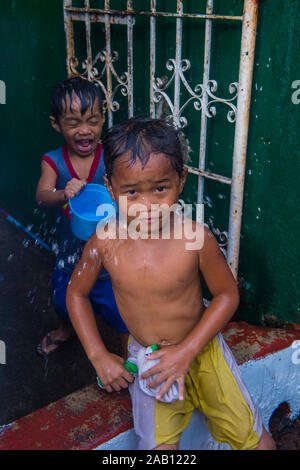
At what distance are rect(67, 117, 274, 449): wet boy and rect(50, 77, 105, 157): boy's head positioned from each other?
0.85 m

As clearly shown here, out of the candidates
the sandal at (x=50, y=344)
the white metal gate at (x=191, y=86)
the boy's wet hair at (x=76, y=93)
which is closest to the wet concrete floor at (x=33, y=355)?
the sandal at (x=50, y=344)

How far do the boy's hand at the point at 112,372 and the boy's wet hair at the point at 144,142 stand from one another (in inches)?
28.1

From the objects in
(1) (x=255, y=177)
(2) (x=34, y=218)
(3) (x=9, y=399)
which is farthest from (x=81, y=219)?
(2) (x=34, y=218)

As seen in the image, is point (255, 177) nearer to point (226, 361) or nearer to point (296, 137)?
point (296, 137)

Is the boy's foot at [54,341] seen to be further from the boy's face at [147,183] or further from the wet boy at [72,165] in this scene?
the boy's face at [147,183]

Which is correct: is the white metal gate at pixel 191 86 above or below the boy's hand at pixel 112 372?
above

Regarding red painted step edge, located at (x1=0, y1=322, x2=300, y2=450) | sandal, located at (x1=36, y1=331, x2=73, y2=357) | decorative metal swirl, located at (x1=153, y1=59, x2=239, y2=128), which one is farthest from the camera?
sandal, located at (x1=36, y1=331, x2=73, y2=357)

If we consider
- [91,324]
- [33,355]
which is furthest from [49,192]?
[33,355]

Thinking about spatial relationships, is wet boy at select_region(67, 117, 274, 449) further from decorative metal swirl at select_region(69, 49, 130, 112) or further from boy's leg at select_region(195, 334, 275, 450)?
decorative metal swirl at select_region(69, 49, 130, 112)

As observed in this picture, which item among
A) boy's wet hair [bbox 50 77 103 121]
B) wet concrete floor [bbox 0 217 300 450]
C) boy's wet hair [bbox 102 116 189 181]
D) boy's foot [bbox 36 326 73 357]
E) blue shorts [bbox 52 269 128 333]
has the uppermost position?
boy's wet hair [bbox 50 77 103 121]

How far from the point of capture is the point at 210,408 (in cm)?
171

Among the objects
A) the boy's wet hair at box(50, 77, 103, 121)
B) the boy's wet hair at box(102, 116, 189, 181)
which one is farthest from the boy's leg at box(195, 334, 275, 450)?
the boy's wet hair at box(50, 77, 103, 121)

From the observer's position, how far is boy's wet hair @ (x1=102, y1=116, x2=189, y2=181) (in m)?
1.51

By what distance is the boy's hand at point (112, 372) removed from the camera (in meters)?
1.75
